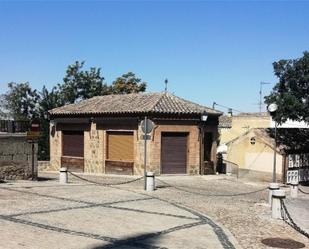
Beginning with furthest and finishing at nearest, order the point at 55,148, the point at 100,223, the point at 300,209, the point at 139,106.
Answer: the point at 55,148
the point at 139,106
the point at 300,209
the point at 100,223

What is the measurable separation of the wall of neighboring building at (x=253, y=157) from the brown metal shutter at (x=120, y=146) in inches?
259

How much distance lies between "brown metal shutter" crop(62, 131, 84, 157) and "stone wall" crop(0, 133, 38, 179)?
31.0 feet

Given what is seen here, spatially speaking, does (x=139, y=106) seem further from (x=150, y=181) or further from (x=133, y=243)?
(x=133, y=243)

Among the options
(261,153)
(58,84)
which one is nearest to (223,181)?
(261,153)

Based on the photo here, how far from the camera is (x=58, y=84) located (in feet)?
167

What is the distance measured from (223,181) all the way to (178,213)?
13666 mm

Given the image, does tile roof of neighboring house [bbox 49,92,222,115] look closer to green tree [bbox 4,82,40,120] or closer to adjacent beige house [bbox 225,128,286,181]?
adjacent beige house [bbox 225,128,286,181]

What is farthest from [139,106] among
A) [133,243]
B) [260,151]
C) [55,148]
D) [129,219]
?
[133,243]

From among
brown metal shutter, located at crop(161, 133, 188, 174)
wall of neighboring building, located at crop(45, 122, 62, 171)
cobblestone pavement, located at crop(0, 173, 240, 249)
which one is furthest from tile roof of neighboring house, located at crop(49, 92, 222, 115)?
cobblestone pavement, located at crop(0, 173, 240, 249)

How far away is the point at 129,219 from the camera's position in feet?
42.4

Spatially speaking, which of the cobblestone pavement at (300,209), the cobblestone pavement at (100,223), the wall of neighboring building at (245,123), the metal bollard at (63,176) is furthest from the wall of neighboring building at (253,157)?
the wall of neighboring building at (245,123)

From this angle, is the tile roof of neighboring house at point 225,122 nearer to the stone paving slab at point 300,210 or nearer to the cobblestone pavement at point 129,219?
the stone paving slab at point 300,210

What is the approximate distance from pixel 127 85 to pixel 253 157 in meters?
23.3

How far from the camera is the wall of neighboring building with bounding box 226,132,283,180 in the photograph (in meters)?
29.1
